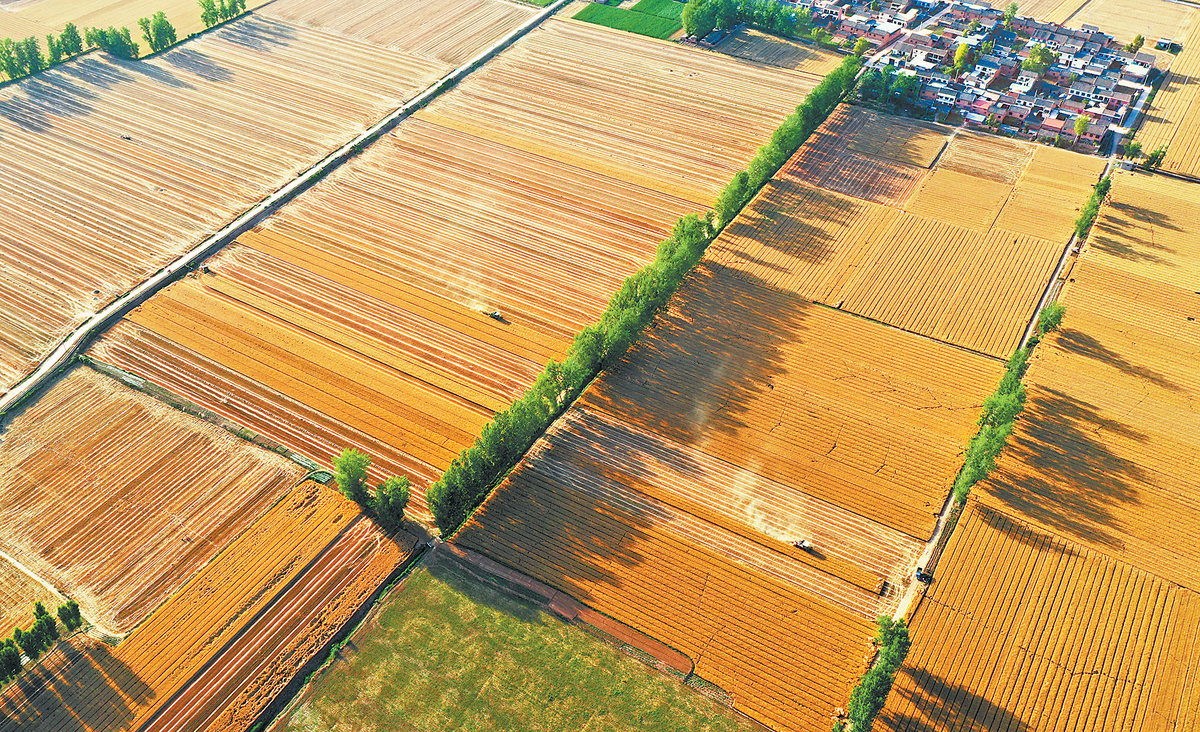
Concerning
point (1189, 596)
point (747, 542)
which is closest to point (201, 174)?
point (747, 542)

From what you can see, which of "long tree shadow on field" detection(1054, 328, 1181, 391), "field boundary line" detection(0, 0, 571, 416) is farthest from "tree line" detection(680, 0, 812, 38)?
"long tree shadow on field" detection(1054, 328, 1181, 391)

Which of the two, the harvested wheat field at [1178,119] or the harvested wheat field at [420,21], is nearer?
the harvested wheat field at [1178,119]

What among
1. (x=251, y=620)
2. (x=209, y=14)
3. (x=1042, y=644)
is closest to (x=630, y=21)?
(x=209, y=14)

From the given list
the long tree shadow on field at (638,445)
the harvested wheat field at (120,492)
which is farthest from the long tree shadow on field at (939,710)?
the harvested wheat field at (120,492)

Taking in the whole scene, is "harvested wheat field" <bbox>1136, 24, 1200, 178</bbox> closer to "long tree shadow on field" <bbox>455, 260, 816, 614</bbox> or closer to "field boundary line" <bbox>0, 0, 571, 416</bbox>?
"long tree shadow on field" <bbox>455, 260, 816, 614</bbox>

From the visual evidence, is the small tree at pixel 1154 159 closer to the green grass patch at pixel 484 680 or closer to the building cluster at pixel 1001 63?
the building cluster at pixel 1001 63

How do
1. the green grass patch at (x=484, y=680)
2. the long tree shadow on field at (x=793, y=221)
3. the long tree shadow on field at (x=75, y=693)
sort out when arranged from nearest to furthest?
the long tree shadow on field at (x=75, y=693) → the green grass patch at (x=484, y=680) → the long tree shadow on field at (x=793, y=221)
